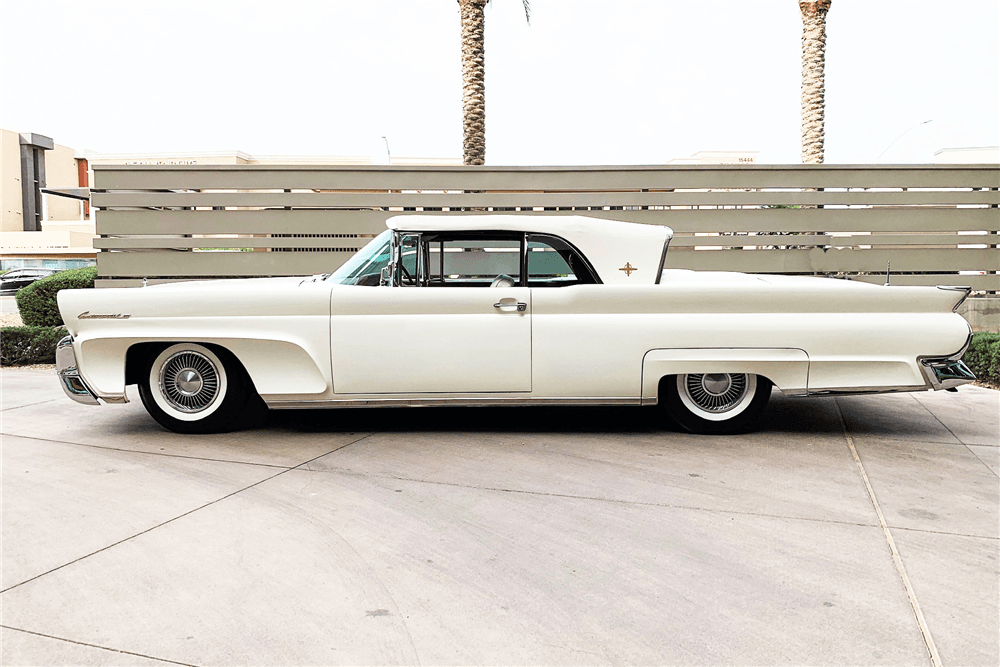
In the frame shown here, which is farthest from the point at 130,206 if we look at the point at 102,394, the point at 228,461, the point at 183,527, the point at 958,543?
the point at 958,543

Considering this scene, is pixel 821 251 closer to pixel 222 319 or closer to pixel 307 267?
pixel 307 267

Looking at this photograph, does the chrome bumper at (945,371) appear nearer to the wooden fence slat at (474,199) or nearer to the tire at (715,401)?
the tire at (715,401)

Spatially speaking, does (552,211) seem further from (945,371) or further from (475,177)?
(945,371)

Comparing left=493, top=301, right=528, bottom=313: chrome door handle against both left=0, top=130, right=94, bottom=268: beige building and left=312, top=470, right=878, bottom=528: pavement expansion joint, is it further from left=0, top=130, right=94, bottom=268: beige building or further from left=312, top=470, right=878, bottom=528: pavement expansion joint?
left=0, top=130, right=94, bottom=268: beige building

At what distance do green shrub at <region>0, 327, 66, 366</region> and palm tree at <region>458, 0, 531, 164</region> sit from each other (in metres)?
6.83

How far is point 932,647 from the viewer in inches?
93.7

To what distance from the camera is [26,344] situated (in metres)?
9.44

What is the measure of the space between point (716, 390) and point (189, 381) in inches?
138

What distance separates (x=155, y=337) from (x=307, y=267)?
5385 millimetres

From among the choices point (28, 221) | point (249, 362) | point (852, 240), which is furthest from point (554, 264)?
point (28, 221)

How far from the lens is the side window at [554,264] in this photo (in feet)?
16.8

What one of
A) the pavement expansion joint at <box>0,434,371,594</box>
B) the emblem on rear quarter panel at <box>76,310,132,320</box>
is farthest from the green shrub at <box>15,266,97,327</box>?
the pavement expansion joint at <box>0,434,371,594</box>

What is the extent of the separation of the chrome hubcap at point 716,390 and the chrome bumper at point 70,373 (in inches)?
156

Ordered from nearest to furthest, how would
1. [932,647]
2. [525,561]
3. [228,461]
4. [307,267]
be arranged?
[932,647] → [525,561] → [228,461] → [307,267]
